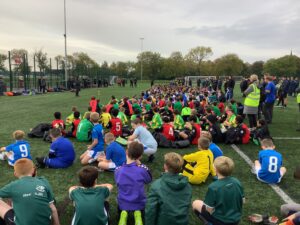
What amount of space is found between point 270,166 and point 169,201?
10.0 feet

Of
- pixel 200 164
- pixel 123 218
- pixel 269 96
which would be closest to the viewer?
pixel 123 218

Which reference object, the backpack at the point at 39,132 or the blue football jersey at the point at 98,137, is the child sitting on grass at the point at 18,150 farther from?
the backpack at the point at 39,132

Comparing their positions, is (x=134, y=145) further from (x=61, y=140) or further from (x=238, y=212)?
(x=61, y=140)

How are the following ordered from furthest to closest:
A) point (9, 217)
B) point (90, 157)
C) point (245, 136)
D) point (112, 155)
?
point (245, 136) < point (90, 157) < point (112, 155) < point (9, 217)

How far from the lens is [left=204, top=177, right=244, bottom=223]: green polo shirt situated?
3.70m

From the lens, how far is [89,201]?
3580 millimetres

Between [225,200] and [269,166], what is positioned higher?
[225,200]

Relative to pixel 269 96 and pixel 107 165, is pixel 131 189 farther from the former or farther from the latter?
pixel 269 96

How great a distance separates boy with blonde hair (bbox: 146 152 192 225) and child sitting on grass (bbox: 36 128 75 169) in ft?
11.2

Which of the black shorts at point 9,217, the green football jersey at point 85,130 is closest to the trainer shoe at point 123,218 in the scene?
the black shorts at point 9,217

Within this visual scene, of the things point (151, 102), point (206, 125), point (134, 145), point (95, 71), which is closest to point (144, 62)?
point (95, 71)

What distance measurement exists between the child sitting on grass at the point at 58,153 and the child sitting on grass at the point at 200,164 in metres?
2.61

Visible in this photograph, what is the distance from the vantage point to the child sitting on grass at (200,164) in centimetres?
575

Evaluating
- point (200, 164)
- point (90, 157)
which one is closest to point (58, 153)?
point (90, 157)
